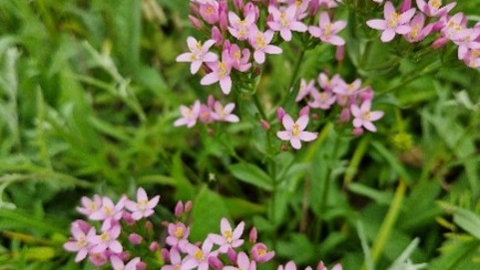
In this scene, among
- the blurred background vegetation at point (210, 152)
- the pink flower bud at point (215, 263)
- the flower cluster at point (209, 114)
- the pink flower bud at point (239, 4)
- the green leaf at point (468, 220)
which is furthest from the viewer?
the blurred background vegetation at point (210, 152)

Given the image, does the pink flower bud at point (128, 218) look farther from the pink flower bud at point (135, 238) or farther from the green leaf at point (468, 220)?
the green leaf at point (468, 220)

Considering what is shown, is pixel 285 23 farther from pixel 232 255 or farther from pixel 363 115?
pixel 232 255

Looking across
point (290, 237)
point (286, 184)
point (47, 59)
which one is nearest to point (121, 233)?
point (286, 184)

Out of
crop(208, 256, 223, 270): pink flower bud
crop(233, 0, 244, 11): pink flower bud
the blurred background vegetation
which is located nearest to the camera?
crop(208, 256, 223, 270): pink flower bud

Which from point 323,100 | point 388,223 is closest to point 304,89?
point 323,100

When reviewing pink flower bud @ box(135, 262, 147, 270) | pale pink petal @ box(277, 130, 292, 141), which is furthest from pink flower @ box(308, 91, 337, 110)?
pink flower bud @ box(135, 262, 147, 270)

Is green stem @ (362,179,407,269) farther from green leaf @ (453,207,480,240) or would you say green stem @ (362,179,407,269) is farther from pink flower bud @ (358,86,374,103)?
pink flower bud @ (358,86,374,103)

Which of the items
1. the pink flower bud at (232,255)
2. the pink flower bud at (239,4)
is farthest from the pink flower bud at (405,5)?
the pink flower bud at (232,255)

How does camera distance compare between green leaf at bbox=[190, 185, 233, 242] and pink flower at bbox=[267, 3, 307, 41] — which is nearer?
pink flower at bbox=[267, 3, 307, 41]
